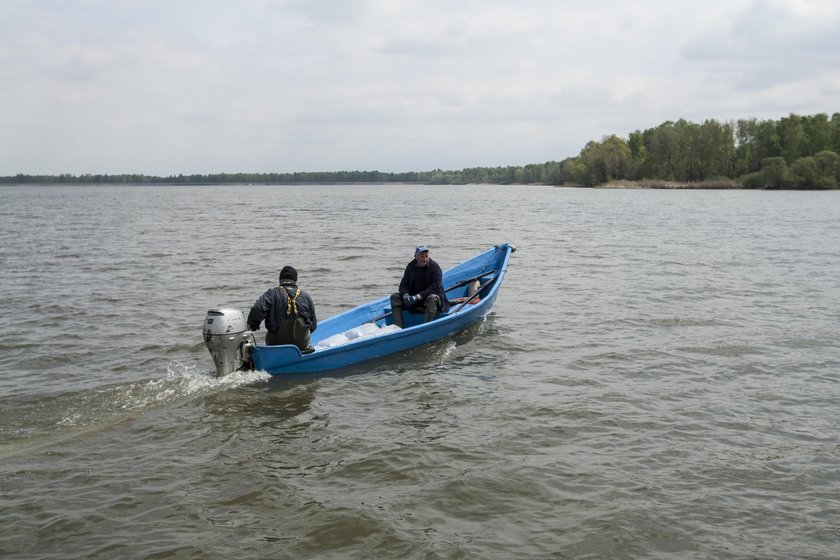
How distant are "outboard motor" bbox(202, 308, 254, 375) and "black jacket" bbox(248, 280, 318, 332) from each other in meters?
0.22

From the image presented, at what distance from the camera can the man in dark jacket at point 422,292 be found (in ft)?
41.0

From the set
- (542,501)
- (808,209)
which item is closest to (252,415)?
(542,501)

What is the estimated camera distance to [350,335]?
38.6 feet

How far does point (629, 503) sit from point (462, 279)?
33.9 ft

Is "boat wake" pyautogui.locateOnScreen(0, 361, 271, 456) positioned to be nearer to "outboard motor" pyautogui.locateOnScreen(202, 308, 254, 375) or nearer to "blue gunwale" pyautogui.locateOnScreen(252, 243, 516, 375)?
"outboard motor" pyautogui.locateOnScreen(202, 308, 254, 375)

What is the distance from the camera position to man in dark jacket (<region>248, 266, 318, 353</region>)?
9.87m

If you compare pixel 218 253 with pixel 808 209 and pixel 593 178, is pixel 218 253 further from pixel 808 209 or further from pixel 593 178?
pixel 593 178

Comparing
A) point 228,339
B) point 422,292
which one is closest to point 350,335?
point 422,292

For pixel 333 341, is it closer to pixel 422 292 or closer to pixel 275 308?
pixel 275 308

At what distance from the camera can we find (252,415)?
880cm

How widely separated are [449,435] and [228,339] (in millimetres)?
3444

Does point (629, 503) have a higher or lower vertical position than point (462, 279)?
lower

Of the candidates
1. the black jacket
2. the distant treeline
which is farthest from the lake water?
the distant treeline

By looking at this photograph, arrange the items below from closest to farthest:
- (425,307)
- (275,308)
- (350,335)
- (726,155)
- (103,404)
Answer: (103,404)
(275,308)
(350,335)
(425,307)
(726,155)
